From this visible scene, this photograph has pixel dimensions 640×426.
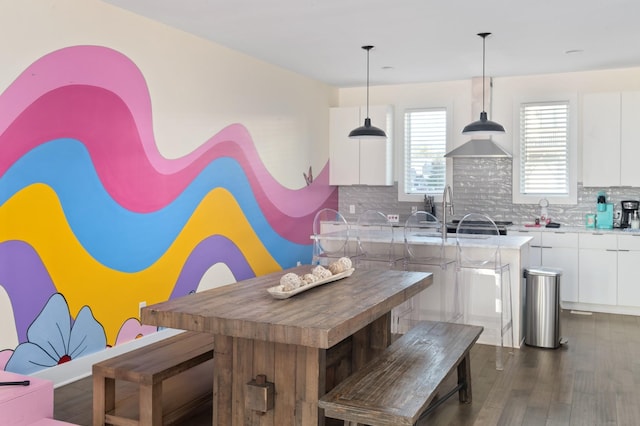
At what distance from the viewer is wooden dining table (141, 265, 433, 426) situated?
2520 millimetres

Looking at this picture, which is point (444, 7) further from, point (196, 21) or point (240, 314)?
point (240, 314)

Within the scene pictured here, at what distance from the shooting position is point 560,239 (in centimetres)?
640

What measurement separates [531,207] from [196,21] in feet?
15.1

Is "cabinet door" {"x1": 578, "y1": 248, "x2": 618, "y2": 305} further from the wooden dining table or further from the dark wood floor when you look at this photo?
the wooden dining table

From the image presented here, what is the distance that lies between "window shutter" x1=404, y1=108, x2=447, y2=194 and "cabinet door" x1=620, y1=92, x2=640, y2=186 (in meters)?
2.08

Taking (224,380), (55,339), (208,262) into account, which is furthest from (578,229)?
(55,339)

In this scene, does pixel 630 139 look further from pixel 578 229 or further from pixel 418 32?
pixel 418 32

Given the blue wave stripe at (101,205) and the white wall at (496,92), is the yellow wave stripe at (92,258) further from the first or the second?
the white wall at (496,92)

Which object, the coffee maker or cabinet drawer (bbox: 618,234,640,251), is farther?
the coffee maker

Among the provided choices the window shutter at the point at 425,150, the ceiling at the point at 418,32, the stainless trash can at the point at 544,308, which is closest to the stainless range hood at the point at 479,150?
the window shutter at the point at 425,150

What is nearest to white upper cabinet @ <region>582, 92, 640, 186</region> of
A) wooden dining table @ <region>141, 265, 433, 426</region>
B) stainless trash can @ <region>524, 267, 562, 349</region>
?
stainless trash can @ <region>524, 267, 562, 349</region>

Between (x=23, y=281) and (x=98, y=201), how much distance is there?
83cm

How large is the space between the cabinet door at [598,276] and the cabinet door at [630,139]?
0.91 m

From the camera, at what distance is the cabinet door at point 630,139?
635 centimetres
